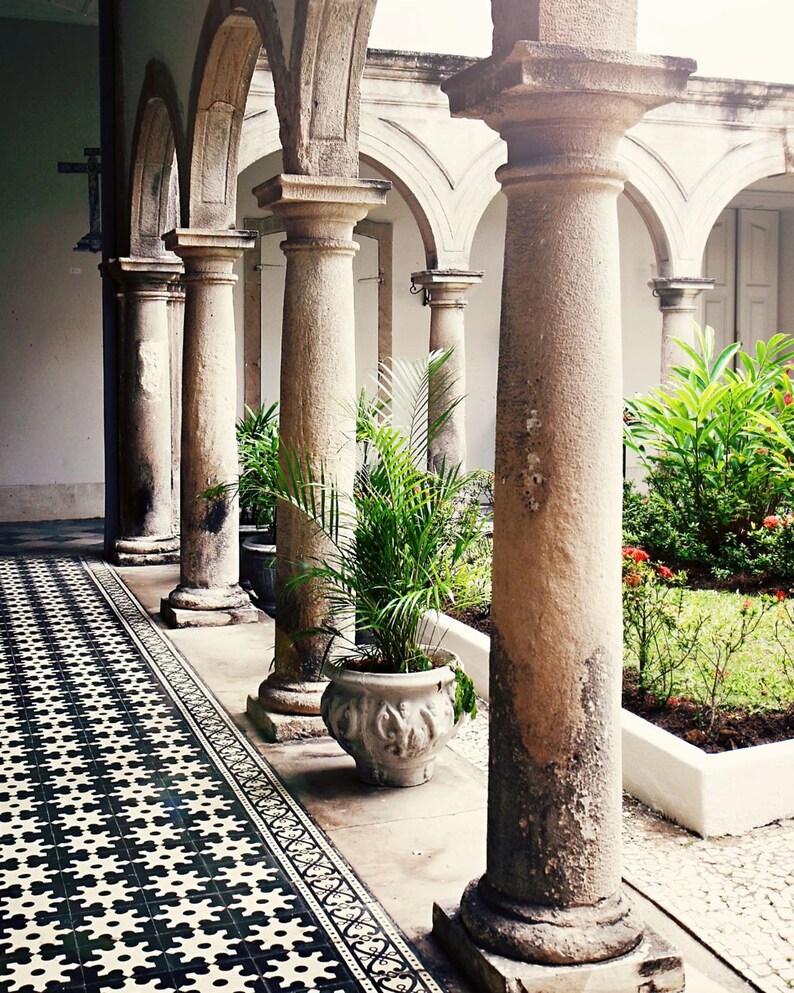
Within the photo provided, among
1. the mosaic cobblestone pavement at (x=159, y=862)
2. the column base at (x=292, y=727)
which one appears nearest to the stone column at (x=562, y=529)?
the mosaic cobblestone pavement at (x=159, y=862)

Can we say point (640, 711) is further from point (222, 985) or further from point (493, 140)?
point (493, 140)

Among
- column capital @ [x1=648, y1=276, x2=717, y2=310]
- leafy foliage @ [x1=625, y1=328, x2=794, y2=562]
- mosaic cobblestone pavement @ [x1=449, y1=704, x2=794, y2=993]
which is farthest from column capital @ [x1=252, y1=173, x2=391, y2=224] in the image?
column capital @ [x1=648, y1=276, x2=717, y2=310]

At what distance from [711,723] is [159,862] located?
2.43m

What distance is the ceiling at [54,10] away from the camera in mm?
11953

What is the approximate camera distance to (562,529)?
3.06 m

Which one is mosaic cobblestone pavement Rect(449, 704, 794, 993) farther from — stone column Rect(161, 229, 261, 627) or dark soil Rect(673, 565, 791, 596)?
stone column Rect(161, 229, 261, 627)

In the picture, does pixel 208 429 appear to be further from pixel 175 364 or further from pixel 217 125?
pixel 175 364

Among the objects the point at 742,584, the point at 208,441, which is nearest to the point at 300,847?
the point at 208,441

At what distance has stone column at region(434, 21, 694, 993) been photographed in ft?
9.86

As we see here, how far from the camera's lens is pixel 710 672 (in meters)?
5.46

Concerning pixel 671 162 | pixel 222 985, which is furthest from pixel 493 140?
pixel 222 985

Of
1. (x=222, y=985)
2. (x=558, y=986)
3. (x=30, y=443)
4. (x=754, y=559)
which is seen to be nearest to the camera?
(x=558, y=986)

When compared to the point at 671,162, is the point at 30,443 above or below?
below

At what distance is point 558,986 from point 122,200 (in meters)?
8.10
